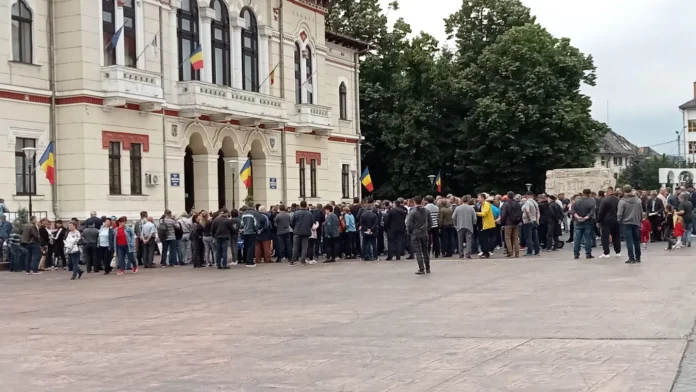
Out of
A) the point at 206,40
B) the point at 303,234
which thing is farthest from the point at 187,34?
the point at 303,234

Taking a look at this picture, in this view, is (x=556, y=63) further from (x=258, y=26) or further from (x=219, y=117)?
(x=219, y=117)

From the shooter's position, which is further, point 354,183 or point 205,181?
point 354,183

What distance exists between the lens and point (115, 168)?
31.3 meters

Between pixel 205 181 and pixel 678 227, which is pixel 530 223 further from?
pixel 205 181

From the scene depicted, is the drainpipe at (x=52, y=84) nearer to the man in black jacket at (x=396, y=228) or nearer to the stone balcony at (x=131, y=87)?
the stone balcony at (x=131, y=87)

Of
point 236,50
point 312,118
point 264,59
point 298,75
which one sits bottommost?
point 312,118

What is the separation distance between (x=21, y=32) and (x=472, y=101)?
31615 mm

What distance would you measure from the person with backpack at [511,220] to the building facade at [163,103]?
13802 millimetres

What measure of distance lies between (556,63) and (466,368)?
46542 mm

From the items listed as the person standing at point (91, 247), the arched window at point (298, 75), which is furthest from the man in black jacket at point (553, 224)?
the arched window at point (298, 75)

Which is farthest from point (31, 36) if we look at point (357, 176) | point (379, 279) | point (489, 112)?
point (489, 112)

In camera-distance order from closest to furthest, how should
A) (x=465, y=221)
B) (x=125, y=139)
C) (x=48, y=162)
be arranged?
1. (x=465, y=221)
2. (x=48, y=162)
3. (x=125, y=139)

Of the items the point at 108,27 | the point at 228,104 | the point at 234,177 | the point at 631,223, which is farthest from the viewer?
the point at 234,177

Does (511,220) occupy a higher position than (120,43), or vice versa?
(120,43)
